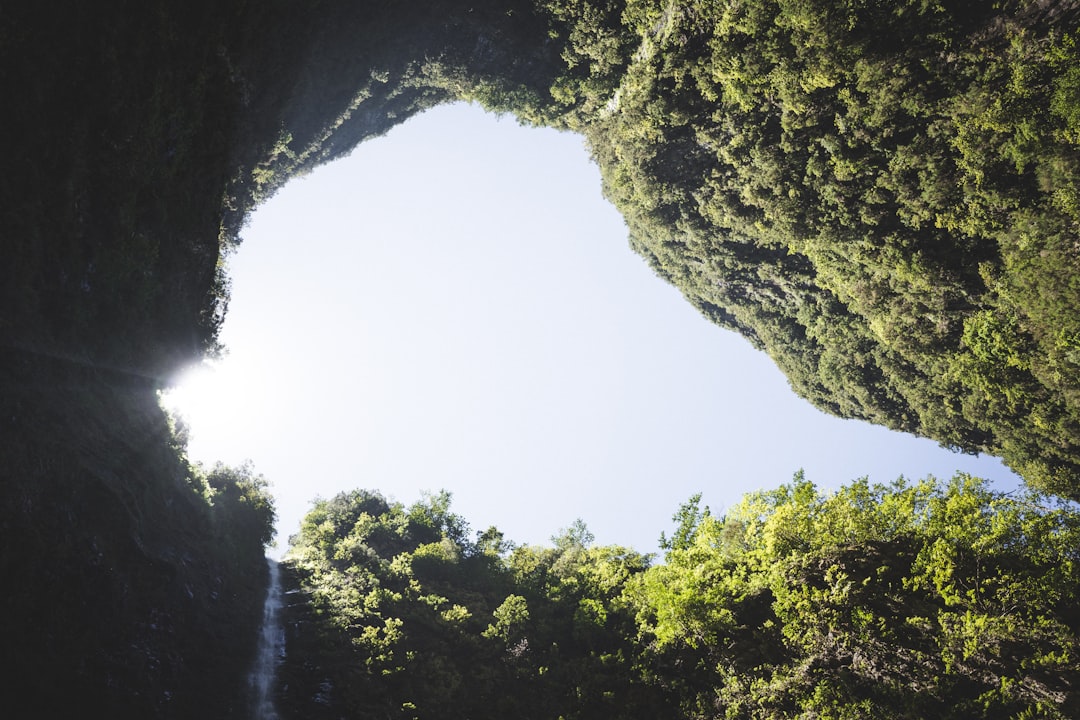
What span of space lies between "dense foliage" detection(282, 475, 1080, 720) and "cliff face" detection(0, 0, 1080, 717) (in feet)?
19.7

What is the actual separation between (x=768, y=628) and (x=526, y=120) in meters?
36.0

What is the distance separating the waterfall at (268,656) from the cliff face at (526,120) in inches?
44.4

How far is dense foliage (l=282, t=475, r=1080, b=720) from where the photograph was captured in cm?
1259

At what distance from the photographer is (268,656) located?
70.7 ft

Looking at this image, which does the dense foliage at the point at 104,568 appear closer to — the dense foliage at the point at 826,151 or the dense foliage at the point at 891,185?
the dense foliage at the point at 826,151

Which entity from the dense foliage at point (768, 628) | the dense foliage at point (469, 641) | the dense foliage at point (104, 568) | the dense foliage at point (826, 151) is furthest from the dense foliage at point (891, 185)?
the dense foliage at point (104, 568)

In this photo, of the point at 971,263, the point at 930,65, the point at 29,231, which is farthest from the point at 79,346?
the point at 971,263

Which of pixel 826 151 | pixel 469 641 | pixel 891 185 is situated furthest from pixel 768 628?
pixel 826 151

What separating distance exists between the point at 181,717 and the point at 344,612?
9.87 m

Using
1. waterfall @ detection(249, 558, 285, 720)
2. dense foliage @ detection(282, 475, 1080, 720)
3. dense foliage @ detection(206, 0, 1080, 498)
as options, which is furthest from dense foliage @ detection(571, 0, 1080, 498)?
waterfall @ detection(249, 558, 285, 720)

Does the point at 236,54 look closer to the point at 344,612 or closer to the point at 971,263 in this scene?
the point at 344,612

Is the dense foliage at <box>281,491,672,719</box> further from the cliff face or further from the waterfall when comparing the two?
the cliff face

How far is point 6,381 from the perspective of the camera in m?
13.1

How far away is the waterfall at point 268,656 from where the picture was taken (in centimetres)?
1817
